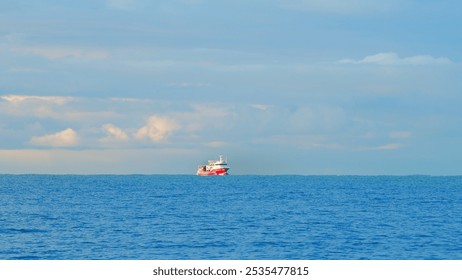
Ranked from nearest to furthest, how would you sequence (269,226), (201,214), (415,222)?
(269,226) → (415,222) → (201,214)

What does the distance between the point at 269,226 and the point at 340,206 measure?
3949 cm

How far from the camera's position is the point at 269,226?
81.6m

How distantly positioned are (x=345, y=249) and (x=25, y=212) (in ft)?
198
